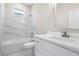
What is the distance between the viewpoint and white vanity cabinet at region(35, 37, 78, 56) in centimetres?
130

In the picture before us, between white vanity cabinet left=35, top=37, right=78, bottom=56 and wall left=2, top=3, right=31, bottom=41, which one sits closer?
white vanity cabinet left=35, top=37, right=78, bottom=56

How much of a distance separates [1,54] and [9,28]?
52 centimetres

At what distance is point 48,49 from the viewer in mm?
1577

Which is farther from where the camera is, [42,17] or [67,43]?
[42,17]

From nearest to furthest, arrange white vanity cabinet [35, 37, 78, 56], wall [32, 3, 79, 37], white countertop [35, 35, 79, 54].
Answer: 1. white countertop [35, 35, 79, 54]
2. white vanity cabinet [35, 37, 78, 56]
3. wall [32, 3, 79, 37]

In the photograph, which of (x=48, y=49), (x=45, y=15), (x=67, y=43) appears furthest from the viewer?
(x=45, y=15)

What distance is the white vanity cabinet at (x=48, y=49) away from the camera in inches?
51.2

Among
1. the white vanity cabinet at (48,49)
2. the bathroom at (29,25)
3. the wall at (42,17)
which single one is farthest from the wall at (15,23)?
the white vanity cabinet at (48,49)

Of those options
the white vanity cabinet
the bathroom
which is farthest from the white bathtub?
the white vanity cabinet

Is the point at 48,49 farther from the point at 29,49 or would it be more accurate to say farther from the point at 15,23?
the point at 15,23

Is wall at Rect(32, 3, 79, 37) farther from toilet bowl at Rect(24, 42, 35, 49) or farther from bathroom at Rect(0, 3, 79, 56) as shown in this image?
toilet bowl at Rect(24, 42, 35, 49)

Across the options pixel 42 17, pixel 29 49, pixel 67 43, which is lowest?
pixel 29 49

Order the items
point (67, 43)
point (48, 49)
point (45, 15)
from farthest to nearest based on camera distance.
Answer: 1. point (45, 15)
2. point (48, 49)
3. point (67, 43)

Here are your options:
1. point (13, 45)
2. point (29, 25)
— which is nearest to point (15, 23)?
point (29, 25)
